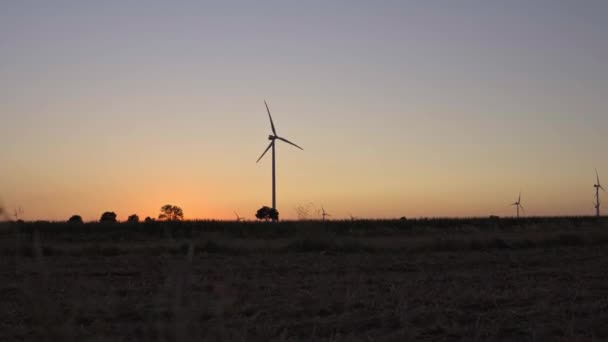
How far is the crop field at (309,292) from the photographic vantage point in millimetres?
2162

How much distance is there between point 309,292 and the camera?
42.1ft

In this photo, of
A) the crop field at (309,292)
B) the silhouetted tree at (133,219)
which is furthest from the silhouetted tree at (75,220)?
the crop field at (309,292)

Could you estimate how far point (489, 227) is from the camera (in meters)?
55.0

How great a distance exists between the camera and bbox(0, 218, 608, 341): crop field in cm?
216

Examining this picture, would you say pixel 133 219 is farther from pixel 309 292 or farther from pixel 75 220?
pixel 309 292

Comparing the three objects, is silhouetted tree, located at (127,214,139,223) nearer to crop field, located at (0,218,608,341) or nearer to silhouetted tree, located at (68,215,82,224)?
silhouetted tree, located at (68,215,82,224)

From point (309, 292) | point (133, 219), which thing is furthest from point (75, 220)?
point (309, 292)

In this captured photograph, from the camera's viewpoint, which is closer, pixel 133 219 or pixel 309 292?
pixel 309 292

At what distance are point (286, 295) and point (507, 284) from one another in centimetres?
461

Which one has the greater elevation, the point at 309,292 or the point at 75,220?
the point at 75,220

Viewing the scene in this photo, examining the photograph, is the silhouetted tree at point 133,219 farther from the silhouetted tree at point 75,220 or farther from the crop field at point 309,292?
the crop field at point 309,292

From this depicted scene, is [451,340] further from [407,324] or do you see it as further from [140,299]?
[140,299]

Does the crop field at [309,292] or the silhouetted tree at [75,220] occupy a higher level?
the silhouetted tree at [75,220]

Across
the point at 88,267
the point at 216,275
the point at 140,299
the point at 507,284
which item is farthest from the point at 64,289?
the point at 507,284
